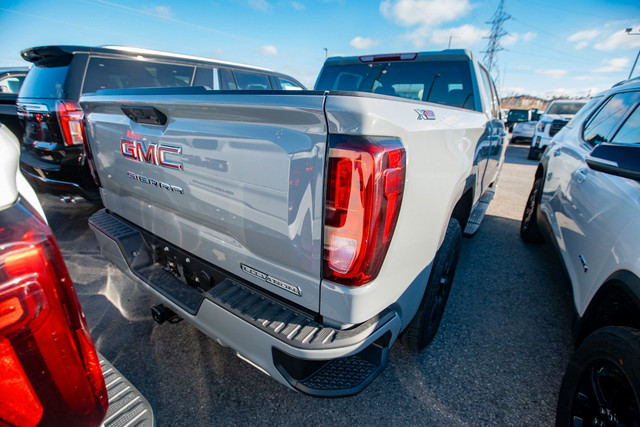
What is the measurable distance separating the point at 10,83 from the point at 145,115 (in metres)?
11.0

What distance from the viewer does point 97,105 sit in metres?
2.03

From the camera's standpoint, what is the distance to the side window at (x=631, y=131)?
2.06 m

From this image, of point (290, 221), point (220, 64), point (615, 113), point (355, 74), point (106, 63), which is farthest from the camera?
point (220, 64)

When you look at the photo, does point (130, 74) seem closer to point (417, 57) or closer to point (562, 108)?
point (417, 57)

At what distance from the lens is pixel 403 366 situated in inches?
83.3

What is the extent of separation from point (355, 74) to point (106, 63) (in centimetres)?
331

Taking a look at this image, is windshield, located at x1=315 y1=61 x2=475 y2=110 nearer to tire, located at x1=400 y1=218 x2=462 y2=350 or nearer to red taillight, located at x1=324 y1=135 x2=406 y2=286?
tire, located at x1=400 y1=218 x2=462 y2=350

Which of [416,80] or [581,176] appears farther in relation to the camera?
[416,80]

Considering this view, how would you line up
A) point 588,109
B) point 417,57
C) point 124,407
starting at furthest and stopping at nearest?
point 588,109 → point 417,57 → point 124,407

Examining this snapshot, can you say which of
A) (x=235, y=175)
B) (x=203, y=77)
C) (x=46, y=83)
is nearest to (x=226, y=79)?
(x=203, y=77)

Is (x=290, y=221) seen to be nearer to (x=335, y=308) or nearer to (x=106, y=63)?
(x=335, y=308)

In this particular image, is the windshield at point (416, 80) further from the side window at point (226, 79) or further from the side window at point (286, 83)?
the side window at point (286, 83)

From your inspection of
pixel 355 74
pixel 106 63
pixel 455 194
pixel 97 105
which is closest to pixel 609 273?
pixel 455 194

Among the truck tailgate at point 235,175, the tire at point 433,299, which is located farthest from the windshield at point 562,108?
the truck tailgate at point 235,175
